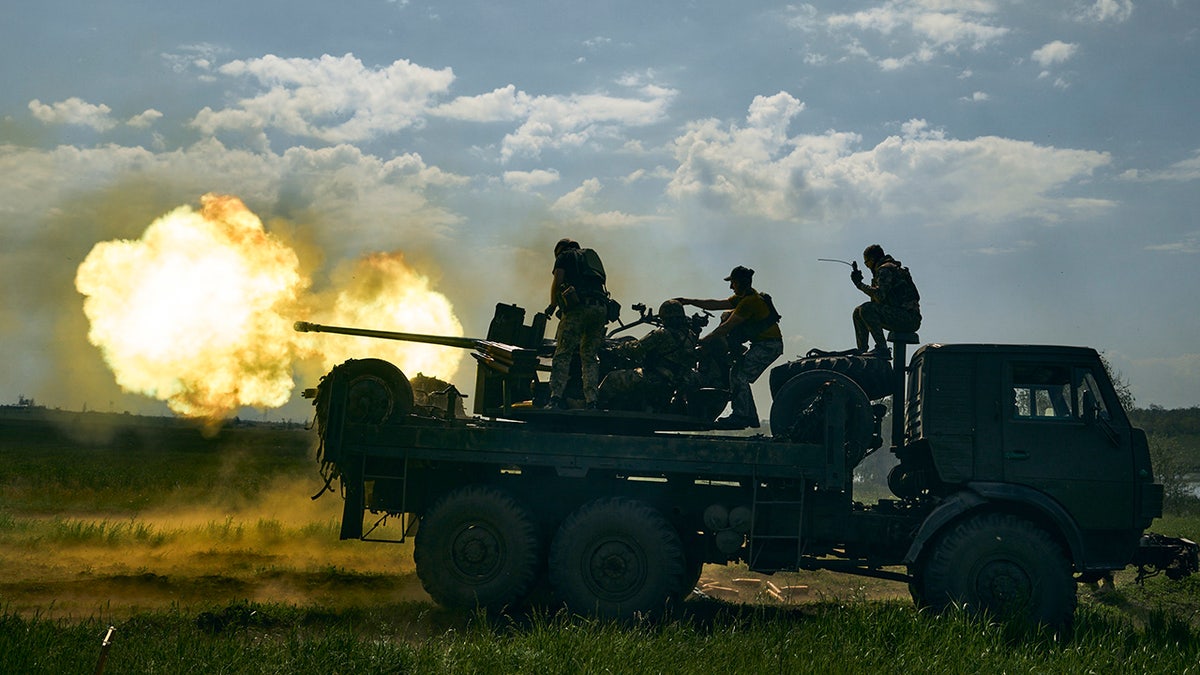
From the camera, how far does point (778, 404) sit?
1043cm

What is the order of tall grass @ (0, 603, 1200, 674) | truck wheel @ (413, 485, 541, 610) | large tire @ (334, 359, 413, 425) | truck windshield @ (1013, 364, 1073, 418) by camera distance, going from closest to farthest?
tall grass @ (0, 603, 1200, 674) → truck windshield @ (1013, 364, 1073, 418) → truck wheel @ (413, 485, 541, 610) → large tire @ (334, 359, 413, 425)

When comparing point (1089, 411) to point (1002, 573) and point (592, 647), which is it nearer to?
point (1002, 573)

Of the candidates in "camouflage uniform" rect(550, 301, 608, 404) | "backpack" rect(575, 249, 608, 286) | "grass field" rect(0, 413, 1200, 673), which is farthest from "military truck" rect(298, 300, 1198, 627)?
"backpack" rect(575, 249, 608, 286)

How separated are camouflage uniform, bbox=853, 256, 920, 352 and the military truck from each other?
0.34 metres

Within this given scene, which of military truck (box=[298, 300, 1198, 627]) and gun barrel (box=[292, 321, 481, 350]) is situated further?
gun barrel (box=[292, 321, 481, 350])

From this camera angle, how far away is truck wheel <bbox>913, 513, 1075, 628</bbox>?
9.17 meters

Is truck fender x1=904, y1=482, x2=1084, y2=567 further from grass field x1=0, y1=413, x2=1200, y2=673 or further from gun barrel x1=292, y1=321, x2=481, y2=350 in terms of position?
gun barrel x1=292, y1=321, x2=481, y2=350

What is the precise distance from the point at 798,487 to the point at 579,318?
299 cm

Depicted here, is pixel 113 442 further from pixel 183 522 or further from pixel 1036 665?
pixel 1036 665

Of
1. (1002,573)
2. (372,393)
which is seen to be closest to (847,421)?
(1002,573)

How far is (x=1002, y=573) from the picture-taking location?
30.5ft

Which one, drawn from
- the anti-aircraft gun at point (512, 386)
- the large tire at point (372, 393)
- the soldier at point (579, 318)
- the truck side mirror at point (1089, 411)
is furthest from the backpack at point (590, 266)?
the truck side mirror at point (1089, 411)

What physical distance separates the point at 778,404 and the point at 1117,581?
767 cm

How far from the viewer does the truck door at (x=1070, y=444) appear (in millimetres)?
9406
